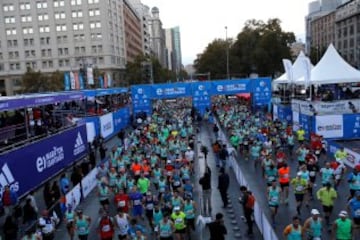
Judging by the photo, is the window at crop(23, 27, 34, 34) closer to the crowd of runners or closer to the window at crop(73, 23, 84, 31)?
the window at crop(73, 23, 84, 31)

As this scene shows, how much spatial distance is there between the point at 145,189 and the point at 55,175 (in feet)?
24.6

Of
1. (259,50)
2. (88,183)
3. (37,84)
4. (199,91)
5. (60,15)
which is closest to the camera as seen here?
(88,183)

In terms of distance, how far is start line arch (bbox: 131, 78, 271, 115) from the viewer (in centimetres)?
3994

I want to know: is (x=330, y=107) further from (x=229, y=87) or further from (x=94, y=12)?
(x=94, y=12)

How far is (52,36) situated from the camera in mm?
85438

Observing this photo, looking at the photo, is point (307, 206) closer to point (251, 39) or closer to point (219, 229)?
point (219, 229)

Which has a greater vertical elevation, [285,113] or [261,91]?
[261,91]

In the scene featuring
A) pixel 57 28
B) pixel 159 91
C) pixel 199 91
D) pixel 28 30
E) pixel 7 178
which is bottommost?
pixel 7 178

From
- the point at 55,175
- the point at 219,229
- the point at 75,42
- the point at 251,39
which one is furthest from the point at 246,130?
the point at 75,42

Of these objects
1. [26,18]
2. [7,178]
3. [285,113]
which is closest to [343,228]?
[7,178]

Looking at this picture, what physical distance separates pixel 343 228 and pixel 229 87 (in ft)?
109

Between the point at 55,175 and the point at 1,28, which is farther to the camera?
the point at 1,28

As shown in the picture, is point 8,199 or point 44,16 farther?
point 44,16

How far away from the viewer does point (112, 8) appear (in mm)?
88438
